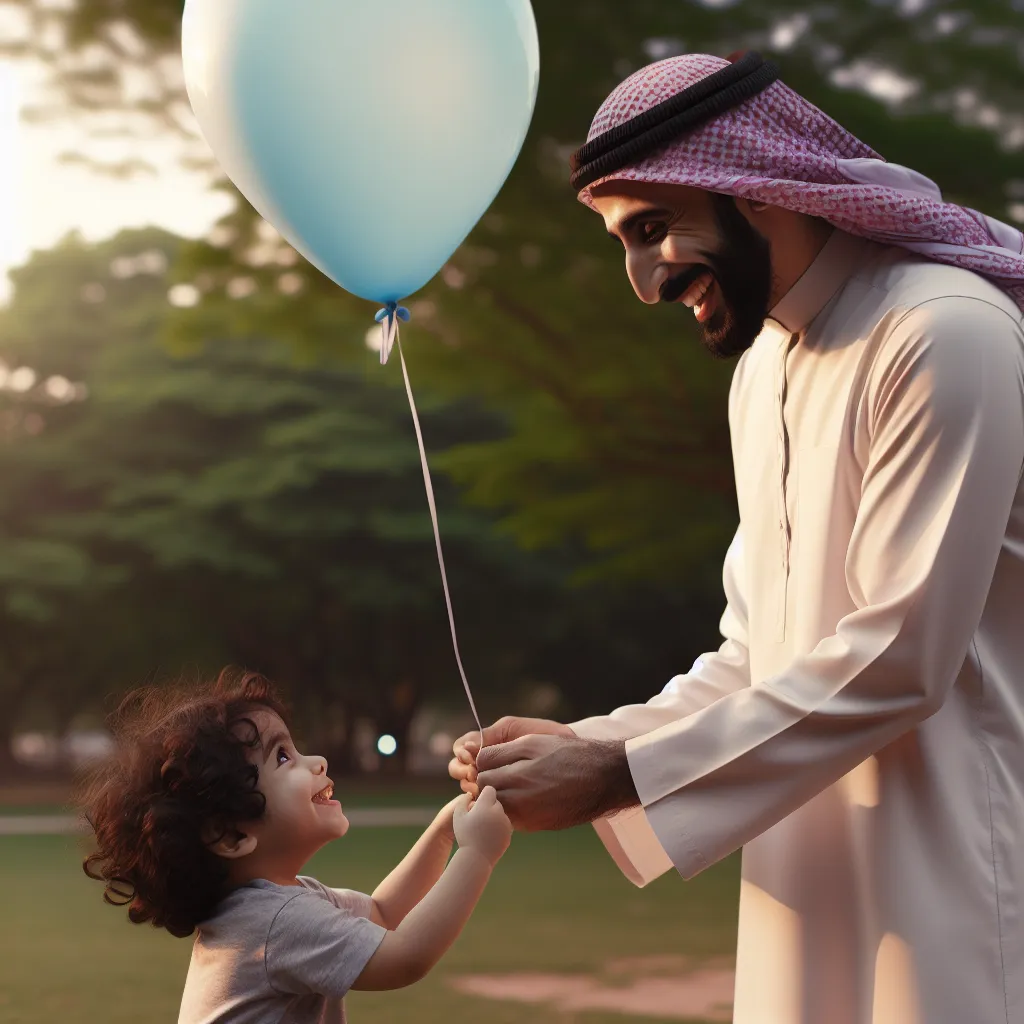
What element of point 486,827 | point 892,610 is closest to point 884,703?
point 892,610

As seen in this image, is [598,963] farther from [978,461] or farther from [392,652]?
[392,652]

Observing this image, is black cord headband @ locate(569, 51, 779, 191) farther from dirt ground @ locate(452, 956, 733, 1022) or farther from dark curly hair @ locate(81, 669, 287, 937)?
dirt ground @ locate(452, 956, 733, 1022)

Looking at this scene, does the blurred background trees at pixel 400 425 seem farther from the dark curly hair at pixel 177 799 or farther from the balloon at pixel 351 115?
the dark curly hair at pixel 177 799

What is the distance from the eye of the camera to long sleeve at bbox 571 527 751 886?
2.26 meters

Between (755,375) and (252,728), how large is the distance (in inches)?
36.7

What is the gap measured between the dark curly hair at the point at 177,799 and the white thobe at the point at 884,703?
0.59 m

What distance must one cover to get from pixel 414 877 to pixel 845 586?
0.82 metres

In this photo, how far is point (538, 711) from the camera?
965 inches

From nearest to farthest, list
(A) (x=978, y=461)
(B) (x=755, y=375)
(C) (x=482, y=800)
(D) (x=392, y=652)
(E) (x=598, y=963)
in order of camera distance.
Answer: (A) (x=978, y=461), (C) (x=482, y=800), (B) (x=755, y=375), (E) (x=598, y=963), (D) (x=392, y=652)

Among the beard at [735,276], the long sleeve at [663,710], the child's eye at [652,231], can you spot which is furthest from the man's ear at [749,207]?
the long sleeve at [663,710]

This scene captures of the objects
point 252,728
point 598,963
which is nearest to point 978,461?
point 252,728

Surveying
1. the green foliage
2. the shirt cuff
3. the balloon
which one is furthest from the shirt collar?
the green foliage

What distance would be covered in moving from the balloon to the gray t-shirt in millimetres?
1068

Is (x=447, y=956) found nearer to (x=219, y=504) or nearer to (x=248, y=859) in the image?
(x=248, y=859)
